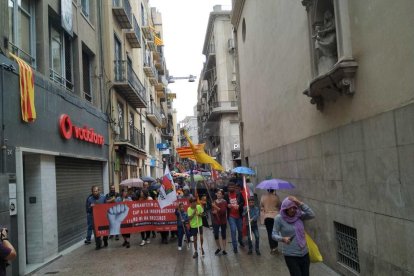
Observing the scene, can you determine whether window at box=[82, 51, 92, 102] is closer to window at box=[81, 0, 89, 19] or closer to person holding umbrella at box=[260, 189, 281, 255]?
window at box=[81, 0, 89, 19]

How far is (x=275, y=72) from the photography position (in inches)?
551

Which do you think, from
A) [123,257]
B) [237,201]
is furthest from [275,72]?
[123,257]

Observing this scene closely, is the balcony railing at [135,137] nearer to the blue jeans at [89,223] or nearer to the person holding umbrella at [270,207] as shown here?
the blue jeans at [89,223]

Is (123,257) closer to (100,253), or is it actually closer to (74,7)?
(100,253)

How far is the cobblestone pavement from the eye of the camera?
9250 mm

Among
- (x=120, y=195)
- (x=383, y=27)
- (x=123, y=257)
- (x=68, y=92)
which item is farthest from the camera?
(x=120, y=195)

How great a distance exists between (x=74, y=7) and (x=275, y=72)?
698 centimetres

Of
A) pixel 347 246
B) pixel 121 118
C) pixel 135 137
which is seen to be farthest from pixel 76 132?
pixel 135 137

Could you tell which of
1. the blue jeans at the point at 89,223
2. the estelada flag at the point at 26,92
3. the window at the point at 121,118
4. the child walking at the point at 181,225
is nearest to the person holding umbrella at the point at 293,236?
the child walking at the point at 181,225

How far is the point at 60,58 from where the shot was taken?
45.9 feet

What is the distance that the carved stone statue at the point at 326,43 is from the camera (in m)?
8.39

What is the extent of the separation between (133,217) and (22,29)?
5766 millimetres

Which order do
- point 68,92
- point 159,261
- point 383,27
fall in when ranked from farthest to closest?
point 68,92 < point 159,261 < point 383,27

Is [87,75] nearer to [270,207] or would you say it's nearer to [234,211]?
[234,211]
